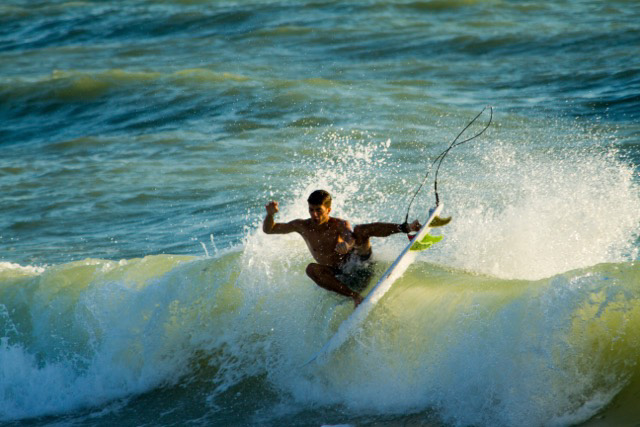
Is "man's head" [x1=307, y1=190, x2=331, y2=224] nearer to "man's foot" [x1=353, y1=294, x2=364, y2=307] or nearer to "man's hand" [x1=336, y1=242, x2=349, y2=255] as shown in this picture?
"man's hand" [x1=336, y1=242, x2=349, y2=255]

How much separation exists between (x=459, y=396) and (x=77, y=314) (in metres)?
4.18

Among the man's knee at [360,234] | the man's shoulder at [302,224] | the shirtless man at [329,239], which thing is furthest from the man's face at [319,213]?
the man's knee at [360,234]

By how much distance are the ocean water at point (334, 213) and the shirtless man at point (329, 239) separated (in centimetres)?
34

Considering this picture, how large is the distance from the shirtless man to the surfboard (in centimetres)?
10

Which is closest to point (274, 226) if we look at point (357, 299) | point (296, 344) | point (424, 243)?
point (357, 299)

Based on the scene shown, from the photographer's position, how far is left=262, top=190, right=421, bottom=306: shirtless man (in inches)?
270

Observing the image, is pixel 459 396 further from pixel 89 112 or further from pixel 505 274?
pixel 89 112

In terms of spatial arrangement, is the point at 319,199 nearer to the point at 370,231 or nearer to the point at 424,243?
the point at 370,231

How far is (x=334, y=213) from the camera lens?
33.5 feet

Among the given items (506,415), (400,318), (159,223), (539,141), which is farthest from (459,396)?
(539,141)

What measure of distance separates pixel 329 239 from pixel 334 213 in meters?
3.24

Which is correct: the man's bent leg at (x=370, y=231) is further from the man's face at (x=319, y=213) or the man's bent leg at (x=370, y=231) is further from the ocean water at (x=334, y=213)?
the ocean water at (x=334, y=213)

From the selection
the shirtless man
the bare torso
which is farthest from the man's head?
the bare torso

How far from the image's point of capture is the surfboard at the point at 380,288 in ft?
22.4
